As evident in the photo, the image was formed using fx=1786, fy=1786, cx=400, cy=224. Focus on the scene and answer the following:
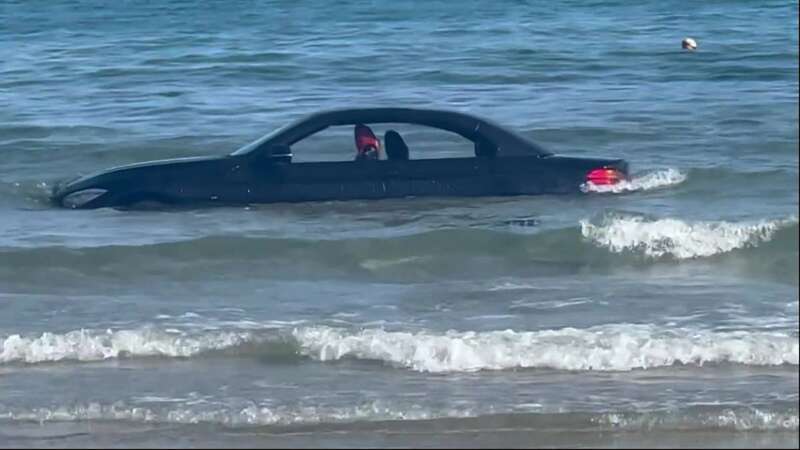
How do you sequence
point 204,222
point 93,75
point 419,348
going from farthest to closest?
point 93,75 → point 204,222 → point 419,348

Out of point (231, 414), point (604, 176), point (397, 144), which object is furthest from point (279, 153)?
point (231, 414)

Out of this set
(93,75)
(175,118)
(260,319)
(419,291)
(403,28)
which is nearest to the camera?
(260,319)

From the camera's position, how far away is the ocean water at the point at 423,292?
28.7 feet

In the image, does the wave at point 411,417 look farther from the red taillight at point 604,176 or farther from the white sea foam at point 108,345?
the red taillight at point 604,176

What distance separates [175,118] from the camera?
2225 cm

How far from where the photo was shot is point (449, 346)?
33.0 ft

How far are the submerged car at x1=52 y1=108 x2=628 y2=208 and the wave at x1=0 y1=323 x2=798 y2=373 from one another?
13.9 ft

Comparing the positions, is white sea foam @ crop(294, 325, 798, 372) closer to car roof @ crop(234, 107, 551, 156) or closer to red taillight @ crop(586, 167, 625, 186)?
red taillight @ crop(586, 167, 625, 186)

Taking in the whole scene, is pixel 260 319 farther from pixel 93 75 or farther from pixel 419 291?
pixel 93 75

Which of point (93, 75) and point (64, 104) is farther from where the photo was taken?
point (93, 75)

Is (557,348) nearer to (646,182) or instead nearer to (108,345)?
(108,345)

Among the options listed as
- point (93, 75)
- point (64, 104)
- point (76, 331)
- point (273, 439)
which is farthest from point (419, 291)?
point (93, 75)

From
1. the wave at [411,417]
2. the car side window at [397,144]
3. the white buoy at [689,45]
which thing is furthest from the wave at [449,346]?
the white buoy at [689,45]

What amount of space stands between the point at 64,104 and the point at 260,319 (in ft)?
46.6
